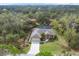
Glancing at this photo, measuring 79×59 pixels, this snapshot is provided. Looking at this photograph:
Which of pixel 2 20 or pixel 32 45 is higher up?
pixel 2 20

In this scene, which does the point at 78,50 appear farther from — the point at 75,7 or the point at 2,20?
the point at 2,20

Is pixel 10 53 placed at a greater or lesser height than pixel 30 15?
lesser

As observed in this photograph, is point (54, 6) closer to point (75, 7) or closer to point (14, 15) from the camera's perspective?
point (75, 7)

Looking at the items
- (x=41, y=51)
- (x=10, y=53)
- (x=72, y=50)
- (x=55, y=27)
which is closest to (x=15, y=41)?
(x=10, y=53)

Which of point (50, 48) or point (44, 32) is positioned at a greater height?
point (44, 32)

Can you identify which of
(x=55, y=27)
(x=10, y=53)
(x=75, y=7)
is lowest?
(x=10, y=53)

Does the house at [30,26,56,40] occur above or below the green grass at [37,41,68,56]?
above

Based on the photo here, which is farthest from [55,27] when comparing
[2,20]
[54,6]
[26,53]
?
[2,20]

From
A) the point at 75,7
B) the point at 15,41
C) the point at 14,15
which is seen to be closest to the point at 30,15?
the point at 14,15

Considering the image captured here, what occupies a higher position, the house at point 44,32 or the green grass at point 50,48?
the house at point 44,32
